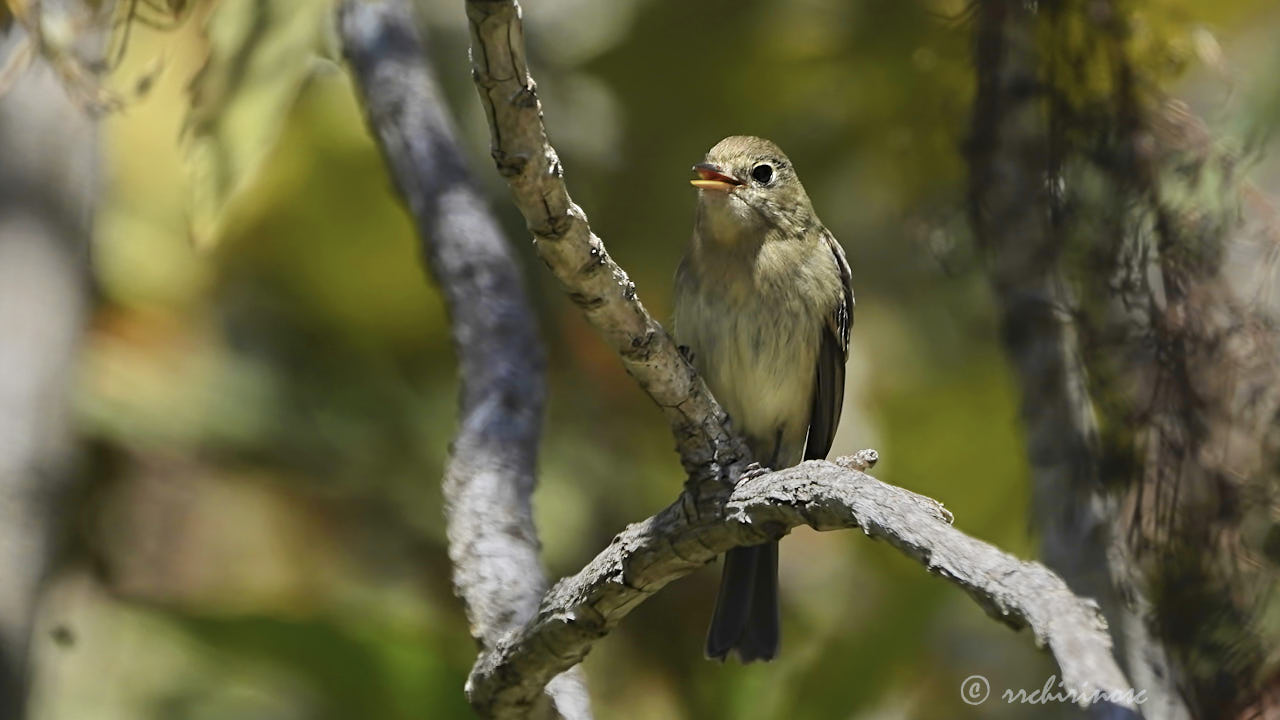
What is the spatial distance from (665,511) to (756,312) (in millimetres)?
1090

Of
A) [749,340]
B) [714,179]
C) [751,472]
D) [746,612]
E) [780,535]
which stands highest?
[714,179]

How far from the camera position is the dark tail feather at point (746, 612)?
352cm

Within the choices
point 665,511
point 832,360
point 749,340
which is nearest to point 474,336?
point 749,340

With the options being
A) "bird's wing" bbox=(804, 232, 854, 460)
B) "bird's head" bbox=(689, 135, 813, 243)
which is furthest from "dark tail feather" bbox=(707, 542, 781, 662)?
"bird's head" bbox=(689, 135, 813, 243)

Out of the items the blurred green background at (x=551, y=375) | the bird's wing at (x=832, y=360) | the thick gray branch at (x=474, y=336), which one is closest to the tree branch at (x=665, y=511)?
the thick gray branch at (x=474, y=336)

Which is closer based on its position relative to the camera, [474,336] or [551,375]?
[474,336]

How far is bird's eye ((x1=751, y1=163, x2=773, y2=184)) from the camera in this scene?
3.53 m

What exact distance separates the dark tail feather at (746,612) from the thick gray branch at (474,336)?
616mm

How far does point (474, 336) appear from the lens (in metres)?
3.40

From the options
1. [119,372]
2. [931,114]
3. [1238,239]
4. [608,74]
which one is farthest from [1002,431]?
[119,372]

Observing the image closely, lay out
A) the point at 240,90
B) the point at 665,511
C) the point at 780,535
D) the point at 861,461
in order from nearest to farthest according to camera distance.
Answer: the point at 861,461, the point at 780,535, the point at 665,511, the point at 240,90

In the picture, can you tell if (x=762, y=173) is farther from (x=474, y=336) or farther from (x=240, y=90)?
(x=240, y=90)

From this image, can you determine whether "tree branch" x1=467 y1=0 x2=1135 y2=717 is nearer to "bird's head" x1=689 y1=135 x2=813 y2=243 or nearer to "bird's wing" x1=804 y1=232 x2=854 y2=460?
"bird's head" x1=689 y1=135 x2=813 y2=243

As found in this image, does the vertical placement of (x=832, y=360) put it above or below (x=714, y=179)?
below
